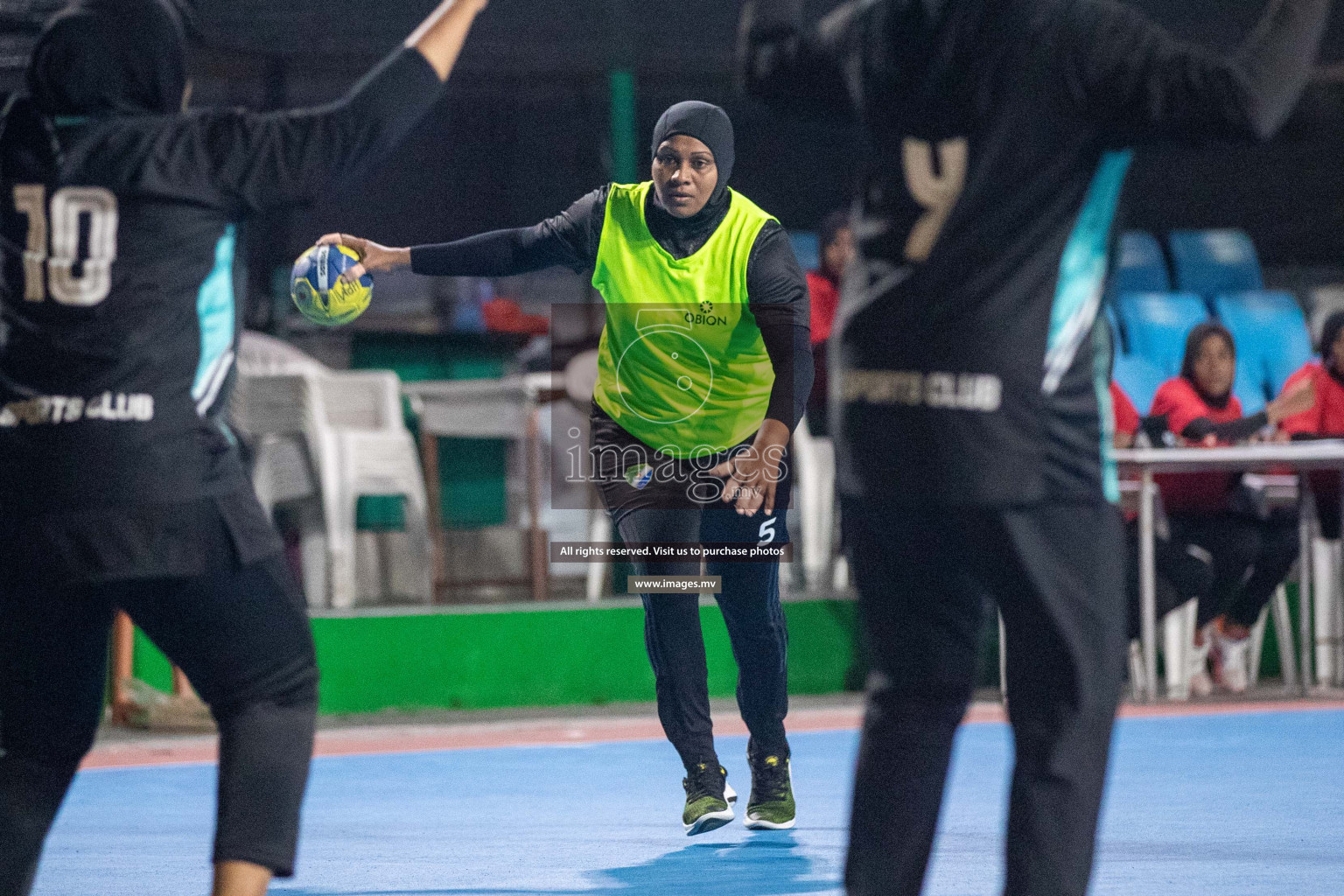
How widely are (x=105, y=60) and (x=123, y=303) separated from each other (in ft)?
1.27

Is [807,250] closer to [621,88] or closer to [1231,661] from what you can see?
[621,88]

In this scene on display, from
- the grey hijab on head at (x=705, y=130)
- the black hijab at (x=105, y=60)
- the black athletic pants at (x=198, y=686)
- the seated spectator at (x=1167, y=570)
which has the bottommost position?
the seated spectator at (x=1167, y=570)

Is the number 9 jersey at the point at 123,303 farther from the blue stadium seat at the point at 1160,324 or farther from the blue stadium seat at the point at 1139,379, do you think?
the blue stadium seat at the point at 1160,324

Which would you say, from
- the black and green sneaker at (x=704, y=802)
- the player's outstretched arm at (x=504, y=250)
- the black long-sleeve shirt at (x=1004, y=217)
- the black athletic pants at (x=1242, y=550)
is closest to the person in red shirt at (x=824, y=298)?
the black athletic pants at (x=1242, y=550)

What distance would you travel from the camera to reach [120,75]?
8.43ft

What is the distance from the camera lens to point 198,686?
104 inches

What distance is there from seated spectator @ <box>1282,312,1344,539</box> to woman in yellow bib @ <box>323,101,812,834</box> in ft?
14.2

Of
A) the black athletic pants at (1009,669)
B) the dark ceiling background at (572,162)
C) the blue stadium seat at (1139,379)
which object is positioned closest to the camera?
the black athletic pants at (1009,669)

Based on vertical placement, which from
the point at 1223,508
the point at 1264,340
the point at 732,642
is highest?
the point at 1264,340

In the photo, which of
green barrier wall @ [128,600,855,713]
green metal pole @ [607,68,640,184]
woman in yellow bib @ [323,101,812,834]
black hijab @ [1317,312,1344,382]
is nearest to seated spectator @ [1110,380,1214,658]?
black hijab @ [1317,312,1344,382]

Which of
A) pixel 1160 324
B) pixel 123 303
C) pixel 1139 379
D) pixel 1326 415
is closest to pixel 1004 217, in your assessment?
pixel 123 303

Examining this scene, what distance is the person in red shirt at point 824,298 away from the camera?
8.11 meters

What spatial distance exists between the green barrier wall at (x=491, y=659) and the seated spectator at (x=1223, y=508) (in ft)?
6.26

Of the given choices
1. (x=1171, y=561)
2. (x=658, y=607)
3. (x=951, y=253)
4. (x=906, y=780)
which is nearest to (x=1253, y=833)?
(x=658, y=607)
